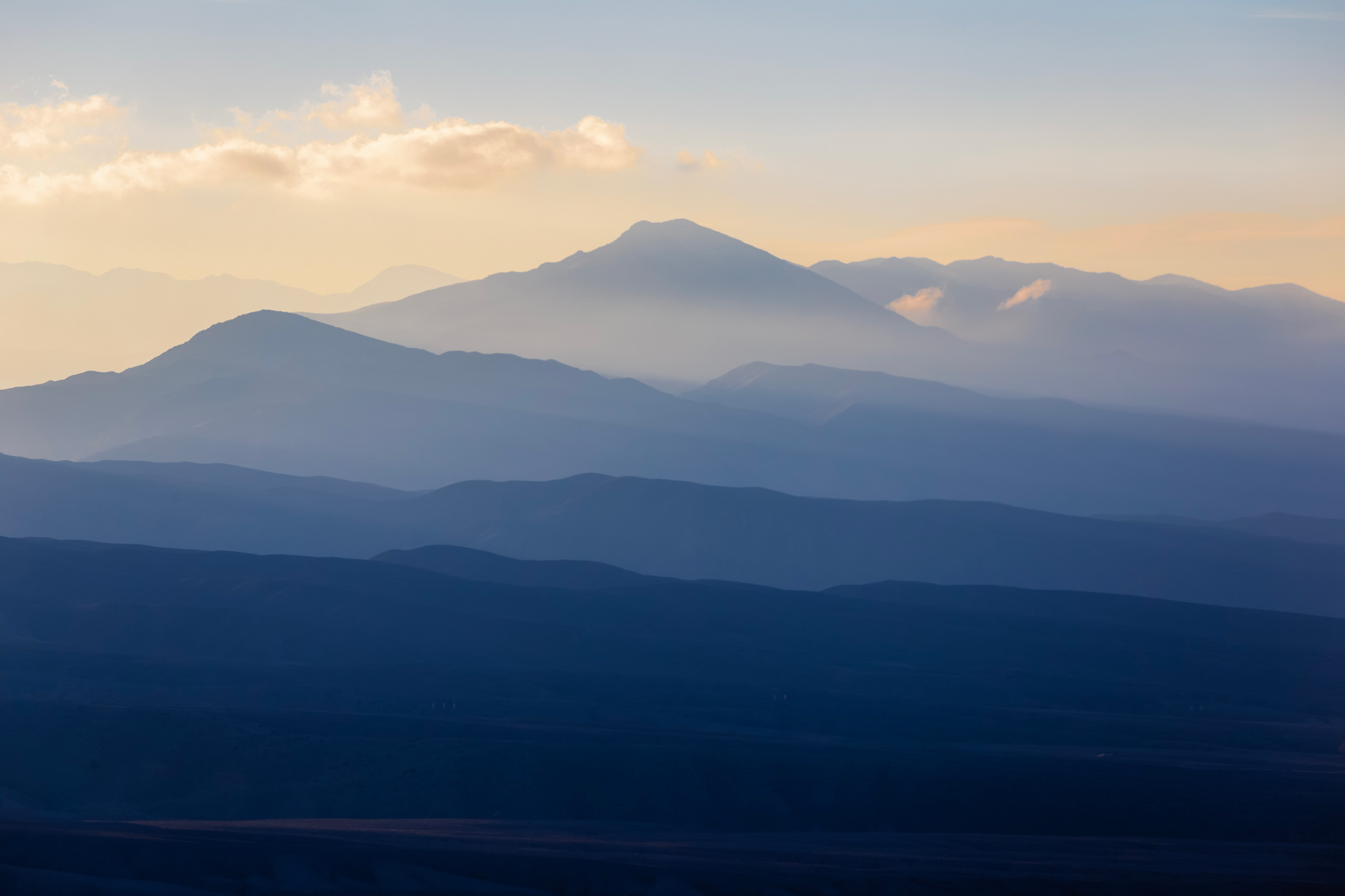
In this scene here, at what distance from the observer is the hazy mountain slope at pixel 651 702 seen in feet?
147

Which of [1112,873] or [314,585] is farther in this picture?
[314,585]

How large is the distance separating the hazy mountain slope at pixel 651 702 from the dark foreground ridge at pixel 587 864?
14.5ft

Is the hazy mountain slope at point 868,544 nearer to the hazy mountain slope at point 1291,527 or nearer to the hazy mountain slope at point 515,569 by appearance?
the hazy mountain slope at point 1291,527

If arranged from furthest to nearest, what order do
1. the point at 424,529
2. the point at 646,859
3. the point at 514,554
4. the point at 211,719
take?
the point at 424,529 → the point at 514,554 → the point at 211,719 → the point at 646,859

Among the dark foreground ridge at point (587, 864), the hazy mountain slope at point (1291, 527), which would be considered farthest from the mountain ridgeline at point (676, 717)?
the hazy mountain slope at point (1291, 527)

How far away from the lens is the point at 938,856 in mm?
37438

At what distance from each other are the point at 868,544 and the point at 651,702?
2510 inches

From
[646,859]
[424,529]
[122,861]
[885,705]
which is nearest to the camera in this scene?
[122,861]

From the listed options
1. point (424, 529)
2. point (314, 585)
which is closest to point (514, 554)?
point (424, 529)

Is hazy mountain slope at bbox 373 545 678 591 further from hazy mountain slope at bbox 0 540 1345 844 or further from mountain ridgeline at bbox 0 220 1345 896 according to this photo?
hazy mountain slope at bbox 0 540 1345 844

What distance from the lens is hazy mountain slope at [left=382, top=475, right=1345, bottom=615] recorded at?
11562cm

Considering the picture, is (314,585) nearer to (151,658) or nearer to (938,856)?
(151,658)

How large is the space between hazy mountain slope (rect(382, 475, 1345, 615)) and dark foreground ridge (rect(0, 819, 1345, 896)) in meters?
77.2

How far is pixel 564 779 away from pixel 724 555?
77.5 meters
